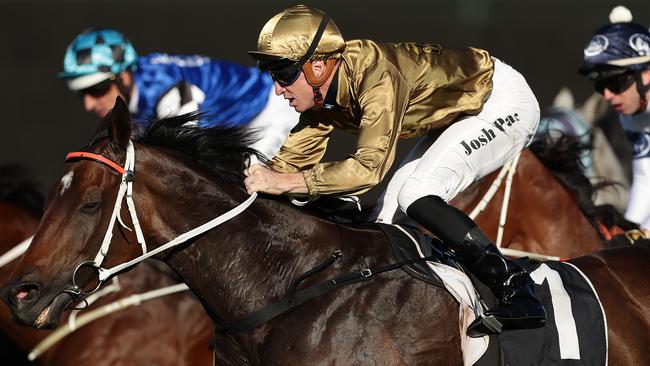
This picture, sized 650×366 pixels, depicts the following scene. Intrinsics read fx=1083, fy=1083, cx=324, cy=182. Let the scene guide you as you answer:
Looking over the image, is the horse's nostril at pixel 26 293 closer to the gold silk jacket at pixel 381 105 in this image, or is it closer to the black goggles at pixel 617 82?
the gold silk jacket at pixel 381 105

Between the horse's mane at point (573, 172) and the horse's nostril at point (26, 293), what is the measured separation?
258 cm

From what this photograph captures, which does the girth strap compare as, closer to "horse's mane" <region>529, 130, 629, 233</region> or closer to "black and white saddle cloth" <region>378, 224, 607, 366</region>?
"black and white saddle cloth" <region>378, 224, 607, 366</region>

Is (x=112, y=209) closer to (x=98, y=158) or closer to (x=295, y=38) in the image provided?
(x=98, y=158)

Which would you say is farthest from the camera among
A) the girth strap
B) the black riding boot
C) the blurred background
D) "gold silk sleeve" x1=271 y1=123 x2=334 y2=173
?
the blurred background

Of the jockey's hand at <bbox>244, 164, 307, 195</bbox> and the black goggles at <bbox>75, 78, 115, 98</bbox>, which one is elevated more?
the jockey's hand at <bbox>244, 164, 307, 195</bbox>

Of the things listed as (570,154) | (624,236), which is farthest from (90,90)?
(624,236)

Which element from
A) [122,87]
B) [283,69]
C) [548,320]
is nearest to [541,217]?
[548,320]

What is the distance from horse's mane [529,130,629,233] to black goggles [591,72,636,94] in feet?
0.91

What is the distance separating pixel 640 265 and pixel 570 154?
119 cm

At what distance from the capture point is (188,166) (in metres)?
3.14

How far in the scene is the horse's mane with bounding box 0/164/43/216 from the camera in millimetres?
4898

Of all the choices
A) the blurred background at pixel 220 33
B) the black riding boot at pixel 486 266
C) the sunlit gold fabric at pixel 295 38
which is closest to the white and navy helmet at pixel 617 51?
the black riding boot at pixel 486 266

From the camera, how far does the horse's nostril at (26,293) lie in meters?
2.90

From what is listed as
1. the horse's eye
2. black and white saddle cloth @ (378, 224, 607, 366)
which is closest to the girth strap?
black and white saddle cloth @ (378, 224, 607, 366)
